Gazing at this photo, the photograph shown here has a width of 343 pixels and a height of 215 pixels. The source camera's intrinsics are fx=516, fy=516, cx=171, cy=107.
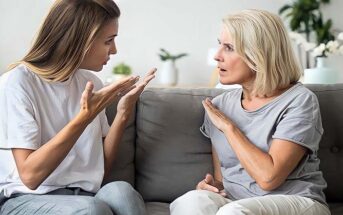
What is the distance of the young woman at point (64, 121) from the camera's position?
1352 mm

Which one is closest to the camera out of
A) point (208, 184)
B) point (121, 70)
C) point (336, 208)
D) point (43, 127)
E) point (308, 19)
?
point (43, 127)

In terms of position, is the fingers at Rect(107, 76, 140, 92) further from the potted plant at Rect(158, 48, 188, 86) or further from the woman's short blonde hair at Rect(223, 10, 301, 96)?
the potted plant at Rect(158, 48, 188, 86)

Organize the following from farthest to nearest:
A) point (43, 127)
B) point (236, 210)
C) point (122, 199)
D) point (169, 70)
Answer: point (169, 70), point (43, 127), point (122, 199), point (236, 210)

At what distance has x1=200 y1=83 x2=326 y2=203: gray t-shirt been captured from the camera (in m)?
1.43

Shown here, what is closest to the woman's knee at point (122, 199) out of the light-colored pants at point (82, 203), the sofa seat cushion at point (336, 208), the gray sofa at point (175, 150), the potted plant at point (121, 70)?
the light-colored pants at point (82, 203)

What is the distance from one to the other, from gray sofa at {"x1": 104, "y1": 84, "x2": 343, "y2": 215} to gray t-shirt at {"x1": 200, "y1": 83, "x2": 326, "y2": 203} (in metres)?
0.16

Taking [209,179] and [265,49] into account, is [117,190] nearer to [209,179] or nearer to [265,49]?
[209,179]

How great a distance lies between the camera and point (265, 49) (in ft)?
5.01

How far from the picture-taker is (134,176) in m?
1.78

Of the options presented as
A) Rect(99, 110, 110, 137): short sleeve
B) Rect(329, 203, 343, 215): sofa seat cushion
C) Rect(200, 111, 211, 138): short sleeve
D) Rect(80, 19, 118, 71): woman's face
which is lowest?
Rect(329, 203, 343, 215): sofa seat cushion

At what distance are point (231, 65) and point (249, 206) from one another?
0.48 m

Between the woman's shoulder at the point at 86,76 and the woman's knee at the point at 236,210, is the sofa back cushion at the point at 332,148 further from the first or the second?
the woman's shoulder at the point at 86,76

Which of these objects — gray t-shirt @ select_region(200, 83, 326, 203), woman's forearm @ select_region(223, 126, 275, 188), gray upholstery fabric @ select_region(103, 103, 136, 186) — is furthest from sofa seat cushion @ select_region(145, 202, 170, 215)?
woman's forearm @ select_region(223, 126, 275, 188)

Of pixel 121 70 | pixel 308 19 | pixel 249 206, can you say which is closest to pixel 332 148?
pixel 249 206
